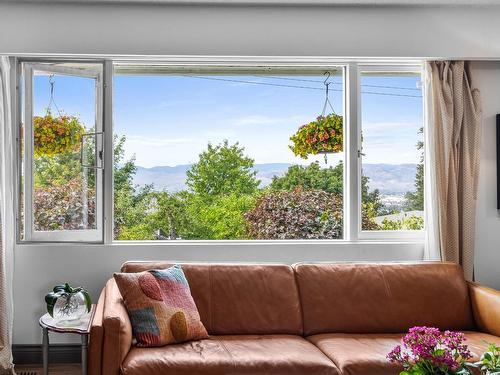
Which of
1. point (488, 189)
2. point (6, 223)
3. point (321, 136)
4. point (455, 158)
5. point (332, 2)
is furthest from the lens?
point (321, 136)

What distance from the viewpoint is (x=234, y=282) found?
3.36 m

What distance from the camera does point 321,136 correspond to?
4.07 meters

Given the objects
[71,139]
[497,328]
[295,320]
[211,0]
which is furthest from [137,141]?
[497,328]

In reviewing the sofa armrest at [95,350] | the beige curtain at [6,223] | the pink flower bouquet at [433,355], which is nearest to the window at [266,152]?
the beige curtain at [6,223]

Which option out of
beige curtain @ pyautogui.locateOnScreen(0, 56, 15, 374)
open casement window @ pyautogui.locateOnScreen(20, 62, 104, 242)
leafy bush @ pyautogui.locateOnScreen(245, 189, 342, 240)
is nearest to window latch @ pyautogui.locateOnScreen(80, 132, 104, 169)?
open casement window @ pyautogui.locateOnScreen(20, 62, 104, 242)

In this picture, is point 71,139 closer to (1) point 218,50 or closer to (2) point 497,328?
(1) point 218,50

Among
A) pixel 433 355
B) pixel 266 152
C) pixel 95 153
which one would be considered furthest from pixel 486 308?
pixel 95 153

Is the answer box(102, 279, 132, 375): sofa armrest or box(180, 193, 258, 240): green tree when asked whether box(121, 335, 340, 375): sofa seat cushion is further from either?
box(180, 193, 258, 240): green tree

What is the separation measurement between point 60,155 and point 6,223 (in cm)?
59

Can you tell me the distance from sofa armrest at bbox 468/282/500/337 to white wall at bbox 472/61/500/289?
1.99 feet

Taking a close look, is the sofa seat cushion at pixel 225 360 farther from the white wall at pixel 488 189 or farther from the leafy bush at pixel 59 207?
the white wall at pixel 488 189

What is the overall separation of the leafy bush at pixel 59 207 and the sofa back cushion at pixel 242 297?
69cm

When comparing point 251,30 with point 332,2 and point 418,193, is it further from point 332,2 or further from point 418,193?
point 418,193

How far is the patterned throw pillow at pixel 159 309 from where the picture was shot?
2.88m
